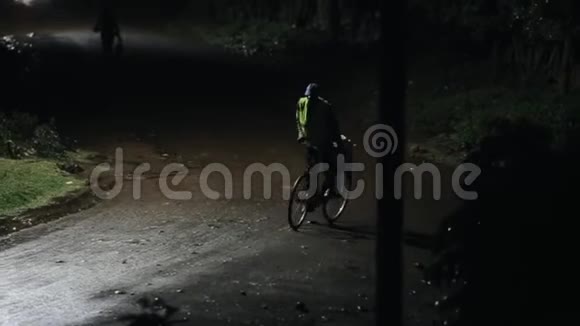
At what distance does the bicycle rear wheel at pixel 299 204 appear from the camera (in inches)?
483

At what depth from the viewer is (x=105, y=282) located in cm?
1005

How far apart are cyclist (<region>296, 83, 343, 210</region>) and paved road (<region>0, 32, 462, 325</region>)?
107 cm

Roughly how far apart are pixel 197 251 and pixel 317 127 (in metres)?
2.35

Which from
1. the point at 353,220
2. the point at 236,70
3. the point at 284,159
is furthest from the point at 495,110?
the point at 236,70

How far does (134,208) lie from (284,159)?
14.8 feet

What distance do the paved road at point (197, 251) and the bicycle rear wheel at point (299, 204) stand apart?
18 cm

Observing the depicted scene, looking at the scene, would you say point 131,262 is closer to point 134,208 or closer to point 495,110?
point 134,208

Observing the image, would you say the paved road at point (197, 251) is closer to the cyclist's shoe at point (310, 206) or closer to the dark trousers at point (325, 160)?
the cyclist's shoe at point (310, 206)

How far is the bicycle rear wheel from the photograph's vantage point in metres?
12.3

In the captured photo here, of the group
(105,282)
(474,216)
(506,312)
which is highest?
(474,216)

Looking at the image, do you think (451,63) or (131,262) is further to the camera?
(451,63)

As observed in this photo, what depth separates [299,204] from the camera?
1242 cm

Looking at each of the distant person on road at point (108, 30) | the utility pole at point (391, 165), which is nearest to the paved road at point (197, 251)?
the utility pole at point (391, 165)

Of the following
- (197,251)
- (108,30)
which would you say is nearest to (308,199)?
(197,251)
